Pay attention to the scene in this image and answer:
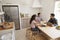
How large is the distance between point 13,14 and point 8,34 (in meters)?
3.62

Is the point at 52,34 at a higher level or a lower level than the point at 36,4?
lower

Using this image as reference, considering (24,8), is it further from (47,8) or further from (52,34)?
(52,34)

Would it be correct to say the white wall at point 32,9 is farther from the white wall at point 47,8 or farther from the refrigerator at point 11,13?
the refrigerator at point 11,13

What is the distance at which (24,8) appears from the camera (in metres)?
7.10

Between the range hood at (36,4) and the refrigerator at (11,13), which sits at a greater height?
the range hood at (36,4)

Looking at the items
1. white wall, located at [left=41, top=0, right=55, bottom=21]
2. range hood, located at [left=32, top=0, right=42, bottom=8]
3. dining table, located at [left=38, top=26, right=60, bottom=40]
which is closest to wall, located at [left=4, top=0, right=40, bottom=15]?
range hood, located at [left=32, top=0, right=42, bottom=8]

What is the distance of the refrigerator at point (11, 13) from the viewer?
21.6 feet

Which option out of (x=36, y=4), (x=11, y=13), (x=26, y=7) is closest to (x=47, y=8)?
(x=36, y=4)

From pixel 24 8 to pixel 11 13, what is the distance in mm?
910

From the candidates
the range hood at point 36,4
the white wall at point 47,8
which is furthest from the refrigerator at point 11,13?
the white wall at point 47,8

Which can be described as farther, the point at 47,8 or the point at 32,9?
the point at 32,9

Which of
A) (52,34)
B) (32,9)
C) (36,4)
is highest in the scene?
(36,4)

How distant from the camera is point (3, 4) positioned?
21.5ft

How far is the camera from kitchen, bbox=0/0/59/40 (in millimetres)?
6550
